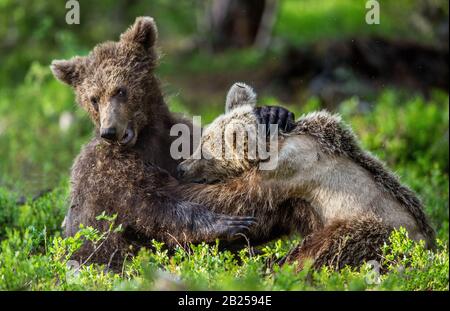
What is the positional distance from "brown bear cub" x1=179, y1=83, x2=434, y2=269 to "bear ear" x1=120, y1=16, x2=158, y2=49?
132cm

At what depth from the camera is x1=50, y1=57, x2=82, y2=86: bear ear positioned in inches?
310

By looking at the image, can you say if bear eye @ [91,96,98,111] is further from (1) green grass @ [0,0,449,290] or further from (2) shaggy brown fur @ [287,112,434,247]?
(2) shaggy brown fur @ [287,112,434,247]

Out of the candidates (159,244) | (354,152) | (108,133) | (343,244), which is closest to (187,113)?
(108,133)

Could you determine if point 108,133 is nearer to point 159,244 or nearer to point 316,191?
point 159,244

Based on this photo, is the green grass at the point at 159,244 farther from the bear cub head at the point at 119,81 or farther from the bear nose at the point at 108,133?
the bear cub head at the point at 119,81

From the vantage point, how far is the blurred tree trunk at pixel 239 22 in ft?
76.2

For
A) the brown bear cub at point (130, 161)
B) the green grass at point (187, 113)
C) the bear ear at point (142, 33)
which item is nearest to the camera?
the green grass at point (187, 113)

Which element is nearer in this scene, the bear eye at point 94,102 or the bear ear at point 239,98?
the bear eye at point 94,102

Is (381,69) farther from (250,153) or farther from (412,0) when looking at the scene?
(250,153)

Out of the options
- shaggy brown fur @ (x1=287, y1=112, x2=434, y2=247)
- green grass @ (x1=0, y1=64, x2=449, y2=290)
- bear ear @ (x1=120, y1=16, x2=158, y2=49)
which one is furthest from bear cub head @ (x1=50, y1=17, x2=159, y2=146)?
shaggy brown fur @ (x1=287, y1=112, x2=434, y2=247)

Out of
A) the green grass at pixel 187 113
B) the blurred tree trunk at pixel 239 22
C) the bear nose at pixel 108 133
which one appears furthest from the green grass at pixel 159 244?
the blurred tree trunk at pixel 239 22

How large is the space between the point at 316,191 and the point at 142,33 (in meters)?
2.45

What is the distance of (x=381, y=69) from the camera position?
18234 mm

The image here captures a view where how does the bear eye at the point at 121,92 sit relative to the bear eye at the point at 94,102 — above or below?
above
